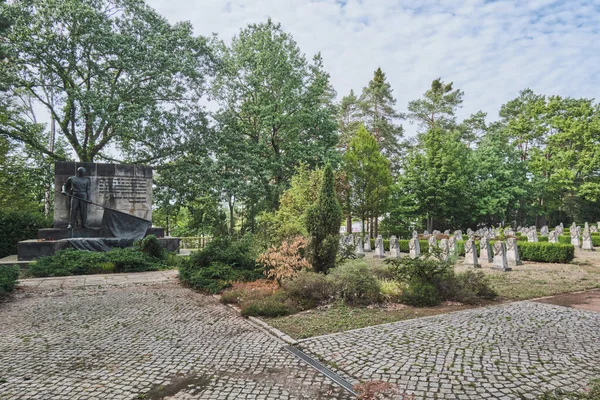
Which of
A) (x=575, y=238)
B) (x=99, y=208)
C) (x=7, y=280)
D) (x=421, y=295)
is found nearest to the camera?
(x=421, y=295)

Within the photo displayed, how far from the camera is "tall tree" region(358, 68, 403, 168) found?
35906 mm

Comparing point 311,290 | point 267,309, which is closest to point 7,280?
point 267,309

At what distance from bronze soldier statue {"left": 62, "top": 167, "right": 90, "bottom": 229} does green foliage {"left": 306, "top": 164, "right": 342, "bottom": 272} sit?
9.88 meters

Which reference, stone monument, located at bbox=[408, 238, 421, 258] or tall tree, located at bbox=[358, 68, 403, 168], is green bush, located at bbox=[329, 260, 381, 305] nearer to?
stone monument, located at bbox=[408, 238, 421, 258]

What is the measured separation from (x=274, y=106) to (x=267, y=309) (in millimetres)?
18254

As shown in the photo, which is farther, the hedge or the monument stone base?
the hedge

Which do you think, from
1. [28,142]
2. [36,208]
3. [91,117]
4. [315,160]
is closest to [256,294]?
[91,117]

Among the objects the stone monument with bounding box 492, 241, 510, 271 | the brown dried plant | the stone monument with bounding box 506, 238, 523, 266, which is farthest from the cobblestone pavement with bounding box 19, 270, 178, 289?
the stone monument with bounding box 506, 238, 523, 266

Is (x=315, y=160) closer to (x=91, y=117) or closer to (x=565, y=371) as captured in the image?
(x=91, y=117)

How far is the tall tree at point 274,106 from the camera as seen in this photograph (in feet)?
73.0

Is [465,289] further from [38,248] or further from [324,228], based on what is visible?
[38,248]

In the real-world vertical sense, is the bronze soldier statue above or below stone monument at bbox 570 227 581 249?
above

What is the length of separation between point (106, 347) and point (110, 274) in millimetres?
7739

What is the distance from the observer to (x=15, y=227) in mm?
14922
